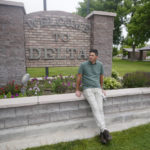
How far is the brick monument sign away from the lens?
371cm

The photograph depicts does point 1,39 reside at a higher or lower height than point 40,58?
higher

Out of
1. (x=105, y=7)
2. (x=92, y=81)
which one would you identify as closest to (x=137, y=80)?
(x=92, y=81)

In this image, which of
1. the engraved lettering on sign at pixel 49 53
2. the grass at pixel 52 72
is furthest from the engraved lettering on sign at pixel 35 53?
the grass at pixel 52 72

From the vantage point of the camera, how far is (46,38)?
13.9 ft

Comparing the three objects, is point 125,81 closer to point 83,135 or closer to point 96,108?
point 96,108

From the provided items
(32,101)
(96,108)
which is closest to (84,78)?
(96,108)

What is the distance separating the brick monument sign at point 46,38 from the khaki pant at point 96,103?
2.15 metres

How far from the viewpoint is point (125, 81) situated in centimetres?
387

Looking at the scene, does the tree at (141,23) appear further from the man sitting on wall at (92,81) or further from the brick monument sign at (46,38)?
the man sitting on wall at (92,81)

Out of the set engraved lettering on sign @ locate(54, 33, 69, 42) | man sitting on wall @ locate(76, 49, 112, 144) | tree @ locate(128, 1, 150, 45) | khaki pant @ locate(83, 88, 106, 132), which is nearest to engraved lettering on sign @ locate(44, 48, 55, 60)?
engraved lettering on sign @ locate(54, 33, 69, 42)

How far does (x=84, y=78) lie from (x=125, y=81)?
5.46ft

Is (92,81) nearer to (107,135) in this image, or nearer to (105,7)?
(107,135)

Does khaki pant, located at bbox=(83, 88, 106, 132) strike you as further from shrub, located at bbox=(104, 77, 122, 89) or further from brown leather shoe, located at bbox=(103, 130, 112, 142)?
shrub, located at bbox=(104, 77, 122, 89)

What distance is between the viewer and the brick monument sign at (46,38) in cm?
371
